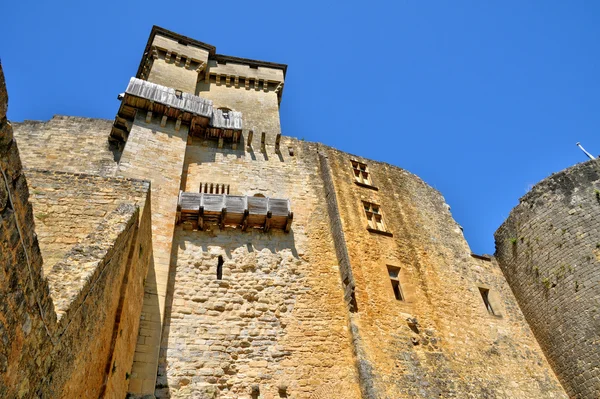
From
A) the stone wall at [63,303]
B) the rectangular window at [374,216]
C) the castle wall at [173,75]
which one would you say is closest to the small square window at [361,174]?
the rectangular window at [374,216]

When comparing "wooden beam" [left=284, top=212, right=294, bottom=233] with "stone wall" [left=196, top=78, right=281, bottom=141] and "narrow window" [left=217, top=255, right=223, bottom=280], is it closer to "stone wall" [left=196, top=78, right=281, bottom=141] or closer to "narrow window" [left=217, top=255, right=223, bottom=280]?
"narrow window" [left=217, top=255, right=223, bottom=280]

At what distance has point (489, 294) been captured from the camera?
14430 millimetres

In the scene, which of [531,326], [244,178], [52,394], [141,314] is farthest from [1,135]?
[531,326]

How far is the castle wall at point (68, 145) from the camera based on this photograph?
44.4 feet

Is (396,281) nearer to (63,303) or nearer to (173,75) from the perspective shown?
(63,303)

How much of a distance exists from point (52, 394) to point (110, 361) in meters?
2.18

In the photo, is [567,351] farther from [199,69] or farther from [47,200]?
[199,69]

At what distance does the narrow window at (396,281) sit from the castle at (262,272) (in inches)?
1.9

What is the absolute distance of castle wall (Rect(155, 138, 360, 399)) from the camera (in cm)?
920

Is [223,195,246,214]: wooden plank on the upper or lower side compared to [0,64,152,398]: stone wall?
upper

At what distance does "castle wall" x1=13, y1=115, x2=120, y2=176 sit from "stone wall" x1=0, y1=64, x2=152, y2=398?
7126mm

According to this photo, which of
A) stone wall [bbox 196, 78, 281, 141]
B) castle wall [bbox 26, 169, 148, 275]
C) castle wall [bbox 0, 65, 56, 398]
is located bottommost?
castle wall [bbox 0, 65, 56, 398]

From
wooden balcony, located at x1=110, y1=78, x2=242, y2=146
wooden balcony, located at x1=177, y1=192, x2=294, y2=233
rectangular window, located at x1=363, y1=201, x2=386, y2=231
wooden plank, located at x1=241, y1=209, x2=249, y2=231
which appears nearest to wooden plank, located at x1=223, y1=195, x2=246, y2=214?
wooden balcony, located at x1=177, y1=192, x2=294, y2=233

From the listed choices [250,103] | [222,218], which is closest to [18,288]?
[222,218]
